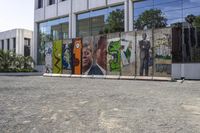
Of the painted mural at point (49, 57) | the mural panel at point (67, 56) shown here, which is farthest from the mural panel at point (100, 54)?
the painted mural at point (49, 57)

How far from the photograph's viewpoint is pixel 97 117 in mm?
7746

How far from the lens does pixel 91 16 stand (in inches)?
1661

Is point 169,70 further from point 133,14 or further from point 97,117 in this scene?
point 97,117

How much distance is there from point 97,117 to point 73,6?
125 feet

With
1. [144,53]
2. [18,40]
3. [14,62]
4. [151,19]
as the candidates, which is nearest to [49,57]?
[151,19]

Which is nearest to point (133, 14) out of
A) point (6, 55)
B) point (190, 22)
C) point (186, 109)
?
point (190, 22)

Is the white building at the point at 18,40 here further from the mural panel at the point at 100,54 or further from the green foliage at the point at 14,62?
the mural panel at the point at 100,54

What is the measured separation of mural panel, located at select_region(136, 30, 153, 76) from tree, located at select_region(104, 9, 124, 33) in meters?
11.6

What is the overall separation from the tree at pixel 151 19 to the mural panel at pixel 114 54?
6213 mm

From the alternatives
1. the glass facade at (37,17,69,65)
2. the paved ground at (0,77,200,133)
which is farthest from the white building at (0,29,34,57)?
the paved ground at (0,77,200,133)

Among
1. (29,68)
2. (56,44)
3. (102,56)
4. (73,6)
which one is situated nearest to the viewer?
(102,56)

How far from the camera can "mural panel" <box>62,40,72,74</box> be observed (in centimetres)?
3300

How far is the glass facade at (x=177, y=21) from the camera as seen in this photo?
2492cm

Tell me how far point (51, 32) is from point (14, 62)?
711 centimetres
